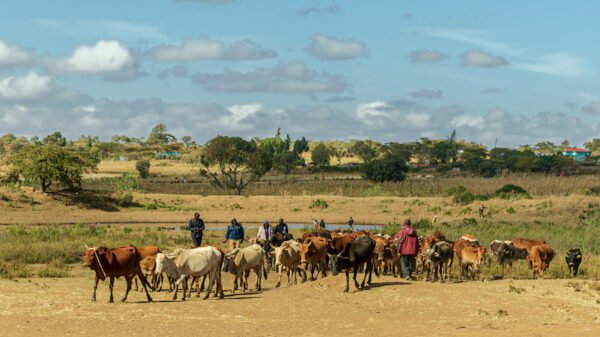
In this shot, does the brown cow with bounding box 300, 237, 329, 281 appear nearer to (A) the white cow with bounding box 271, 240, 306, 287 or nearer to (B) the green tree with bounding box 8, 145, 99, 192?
(A) the white cow with bounding box 271, 240, 306, 287

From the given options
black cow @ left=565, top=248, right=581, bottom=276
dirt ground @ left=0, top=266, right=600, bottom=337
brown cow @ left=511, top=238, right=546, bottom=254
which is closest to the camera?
dirt ground @ left=0, top=266, right=600, bottom=337

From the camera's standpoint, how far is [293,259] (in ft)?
77.4

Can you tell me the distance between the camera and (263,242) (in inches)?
1061

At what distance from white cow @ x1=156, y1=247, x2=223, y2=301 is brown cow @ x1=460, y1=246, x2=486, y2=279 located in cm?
727

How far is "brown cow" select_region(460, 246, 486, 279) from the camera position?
23203mm

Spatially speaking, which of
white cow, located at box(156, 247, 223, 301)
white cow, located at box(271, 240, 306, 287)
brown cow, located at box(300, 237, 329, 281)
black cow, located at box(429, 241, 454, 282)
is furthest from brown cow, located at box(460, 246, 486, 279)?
white cow, located at box(156, 247, 223, 301)

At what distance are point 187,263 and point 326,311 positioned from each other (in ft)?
12.6

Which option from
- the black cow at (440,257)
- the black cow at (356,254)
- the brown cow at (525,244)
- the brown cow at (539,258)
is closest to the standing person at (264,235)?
the black cow at (356,254)

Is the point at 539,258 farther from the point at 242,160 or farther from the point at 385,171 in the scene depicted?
the point at 385,171


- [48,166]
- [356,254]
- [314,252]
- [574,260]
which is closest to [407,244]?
[356,254]

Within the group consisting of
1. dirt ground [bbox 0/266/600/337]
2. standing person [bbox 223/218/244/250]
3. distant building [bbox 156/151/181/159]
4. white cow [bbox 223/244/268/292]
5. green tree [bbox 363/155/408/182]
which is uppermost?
distant building [bbox 156/151/181/159]

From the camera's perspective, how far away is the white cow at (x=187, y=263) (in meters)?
20.4

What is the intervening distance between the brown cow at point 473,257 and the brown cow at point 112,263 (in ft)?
29.9

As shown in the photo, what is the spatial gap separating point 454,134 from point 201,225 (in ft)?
542
